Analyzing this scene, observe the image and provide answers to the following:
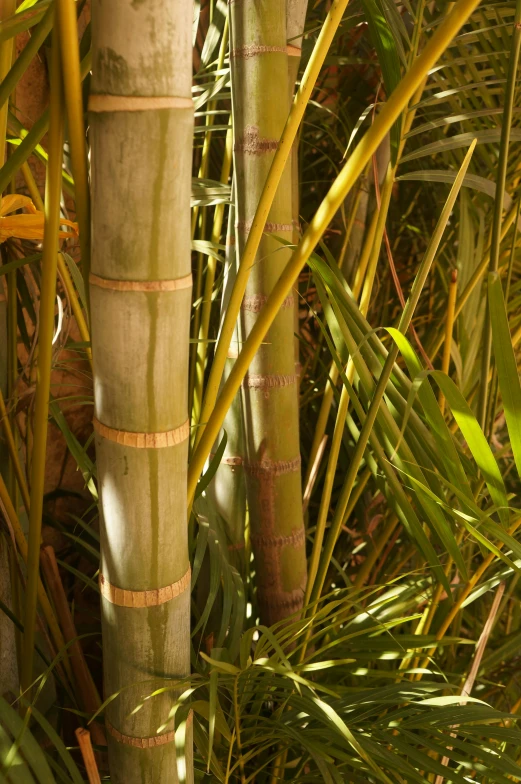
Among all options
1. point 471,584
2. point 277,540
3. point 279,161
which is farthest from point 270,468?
point 279,161

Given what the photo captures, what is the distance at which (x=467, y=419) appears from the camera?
1.44 feet

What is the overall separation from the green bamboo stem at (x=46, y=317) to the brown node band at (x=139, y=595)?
0.07 metres

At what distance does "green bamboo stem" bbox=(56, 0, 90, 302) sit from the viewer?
13.2 inches

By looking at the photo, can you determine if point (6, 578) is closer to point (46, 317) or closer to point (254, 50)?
point (46, 317)

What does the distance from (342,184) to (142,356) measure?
0.14 m

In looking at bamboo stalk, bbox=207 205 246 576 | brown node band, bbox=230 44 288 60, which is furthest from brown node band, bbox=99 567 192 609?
brown node band, bbox=230 44 288 60

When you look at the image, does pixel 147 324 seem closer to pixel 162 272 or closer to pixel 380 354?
pixel 162 272

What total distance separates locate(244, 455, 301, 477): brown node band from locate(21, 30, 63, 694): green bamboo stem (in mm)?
227

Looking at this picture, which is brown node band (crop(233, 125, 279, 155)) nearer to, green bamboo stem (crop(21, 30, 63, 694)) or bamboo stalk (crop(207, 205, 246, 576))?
bamboo stalk (crop(207, 205, 246, 576))

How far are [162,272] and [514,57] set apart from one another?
30 cm

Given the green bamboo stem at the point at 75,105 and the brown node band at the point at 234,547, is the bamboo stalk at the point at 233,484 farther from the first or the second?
the green bamboo stem at the point at 75,105

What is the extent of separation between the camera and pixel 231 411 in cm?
71

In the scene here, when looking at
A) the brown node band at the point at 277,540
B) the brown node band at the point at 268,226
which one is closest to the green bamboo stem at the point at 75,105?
the brown node band at the point at 268,226

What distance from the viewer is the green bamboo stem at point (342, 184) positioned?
0.35 m
